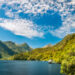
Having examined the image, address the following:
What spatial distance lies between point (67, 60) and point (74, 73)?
893cm

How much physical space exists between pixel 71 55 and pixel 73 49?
4.33 metres

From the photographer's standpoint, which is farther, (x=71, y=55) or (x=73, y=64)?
(x=71, y=55)

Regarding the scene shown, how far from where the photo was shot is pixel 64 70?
272 ft

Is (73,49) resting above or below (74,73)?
above

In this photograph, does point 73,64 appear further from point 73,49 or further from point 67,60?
point 73,49

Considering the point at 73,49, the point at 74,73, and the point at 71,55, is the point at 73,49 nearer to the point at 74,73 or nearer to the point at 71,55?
the point at 71,55

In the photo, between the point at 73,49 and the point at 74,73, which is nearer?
the point at 74,73

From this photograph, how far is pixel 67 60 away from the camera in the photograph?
8488cm

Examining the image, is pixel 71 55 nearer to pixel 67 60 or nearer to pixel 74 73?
pixel 67 60

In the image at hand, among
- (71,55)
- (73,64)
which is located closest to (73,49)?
(71,55)

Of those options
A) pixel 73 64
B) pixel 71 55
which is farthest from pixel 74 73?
pixel 71 55

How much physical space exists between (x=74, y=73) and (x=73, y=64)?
4.76 metres

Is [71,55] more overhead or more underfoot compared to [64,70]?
more overhead

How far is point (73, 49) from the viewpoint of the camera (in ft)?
294
